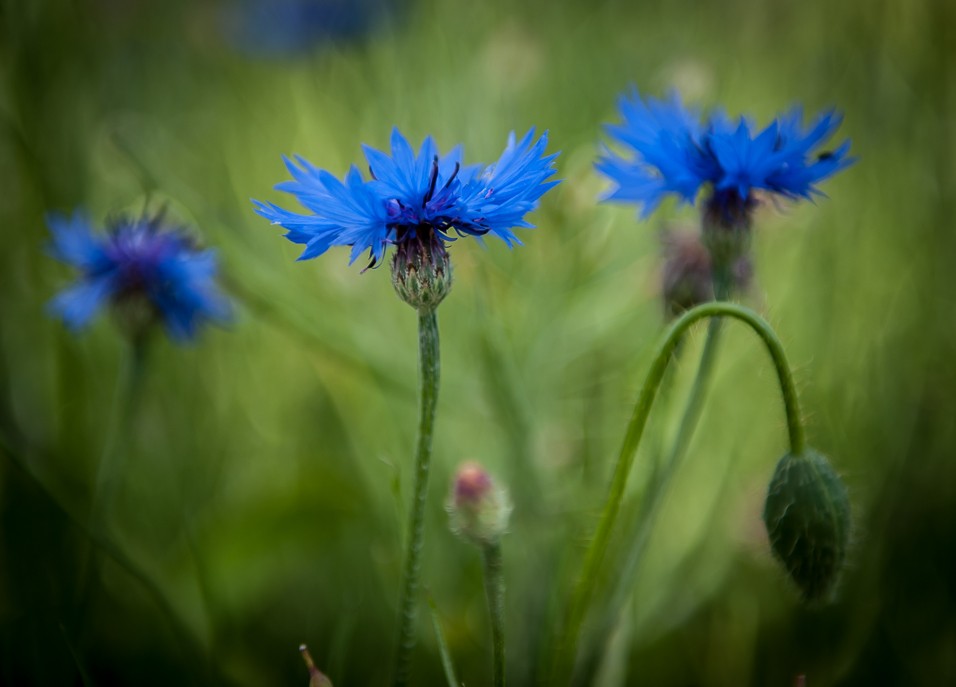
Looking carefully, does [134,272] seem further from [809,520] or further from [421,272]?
[809,520]

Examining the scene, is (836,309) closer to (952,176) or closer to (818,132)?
(952,176)

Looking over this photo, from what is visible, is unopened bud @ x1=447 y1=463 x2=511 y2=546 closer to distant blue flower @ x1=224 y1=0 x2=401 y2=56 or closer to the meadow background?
the meadow background

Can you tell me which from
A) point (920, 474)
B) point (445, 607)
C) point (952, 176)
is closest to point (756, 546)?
point (920, 474)

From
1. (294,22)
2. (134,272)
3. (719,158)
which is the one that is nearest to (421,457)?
(719,158)

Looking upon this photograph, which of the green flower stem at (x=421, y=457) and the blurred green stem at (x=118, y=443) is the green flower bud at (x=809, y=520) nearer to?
the green flower stem at (x=421, y=457)

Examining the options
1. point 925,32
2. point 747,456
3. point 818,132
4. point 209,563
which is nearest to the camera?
point 818,132
